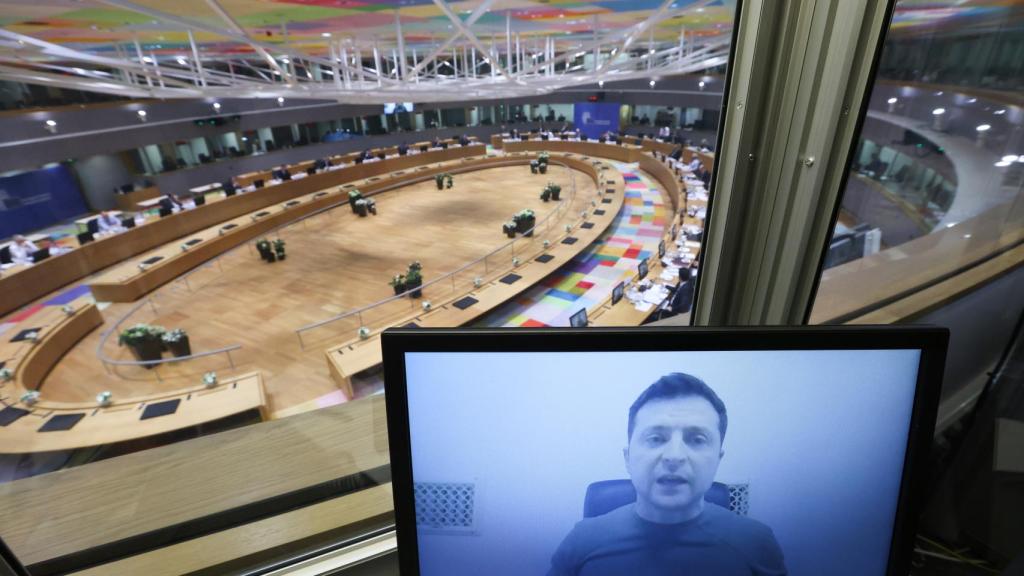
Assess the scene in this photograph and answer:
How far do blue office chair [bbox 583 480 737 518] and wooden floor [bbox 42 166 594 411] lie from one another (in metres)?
4.72

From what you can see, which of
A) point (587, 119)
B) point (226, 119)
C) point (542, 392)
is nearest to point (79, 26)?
point (542, 392)

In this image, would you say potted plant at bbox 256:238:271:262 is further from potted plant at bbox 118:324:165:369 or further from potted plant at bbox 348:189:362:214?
potted plant at bbox 118:324:165:369

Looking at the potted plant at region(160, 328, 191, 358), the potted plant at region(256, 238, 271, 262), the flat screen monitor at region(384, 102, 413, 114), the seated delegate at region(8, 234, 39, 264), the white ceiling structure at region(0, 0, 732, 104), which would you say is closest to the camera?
the white ceiling structure at region(0, 0, 732, 104)

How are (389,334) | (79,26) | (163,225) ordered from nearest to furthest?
(389,334), (79,26), (163,225)

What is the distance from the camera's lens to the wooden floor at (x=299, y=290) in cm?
538

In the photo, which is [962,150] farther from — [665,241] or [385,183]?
[385,183]

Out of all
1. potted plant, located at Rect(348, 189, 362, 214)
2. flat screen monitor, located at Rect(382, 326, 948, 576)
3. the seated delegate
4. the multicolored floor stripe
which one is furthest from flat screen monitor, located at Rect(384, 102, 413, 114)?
flat screen monitor, located at Rect(382, 326, 948, 576)

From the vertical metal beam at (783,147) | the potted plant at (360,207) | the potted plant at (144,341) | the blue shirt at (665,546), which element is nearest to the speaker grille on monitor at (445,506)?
the blue shirt at (665,546)

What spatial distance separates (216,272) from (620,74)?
844 centimetres

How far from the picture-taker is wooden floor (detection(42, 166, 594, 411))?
5.38m

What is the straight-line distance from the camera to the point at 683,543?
2.24 ft

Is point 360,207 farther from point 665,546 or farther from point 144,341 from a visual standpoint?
point 665,546

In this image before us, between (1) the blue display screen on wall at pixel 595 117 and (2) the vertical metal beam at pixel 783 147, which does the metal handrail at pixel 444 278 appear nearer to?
(2) the vertical metal beam at pixel 783 147

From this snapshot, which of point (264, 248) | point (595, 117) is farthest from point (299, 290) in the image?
point (595, 117)
